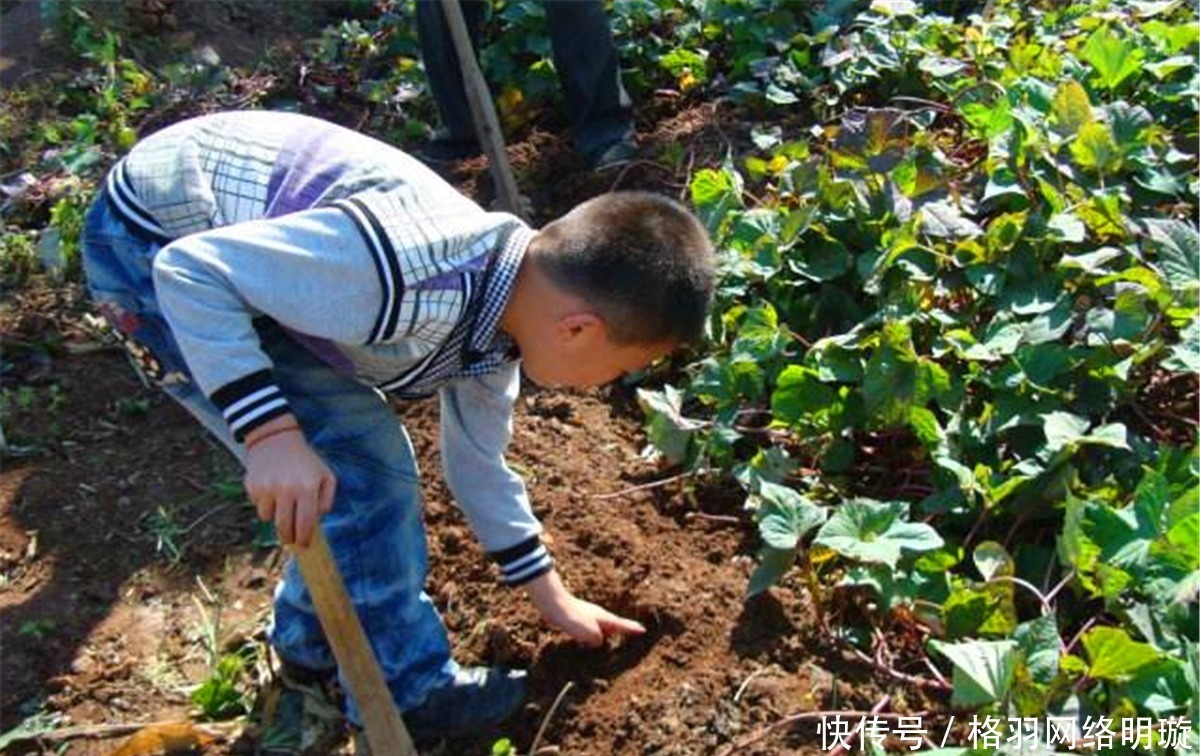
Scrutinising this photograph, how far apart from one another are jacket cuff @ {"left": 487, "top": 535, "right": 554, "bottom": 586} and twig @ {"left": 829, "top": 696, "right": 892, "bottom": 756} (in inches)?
21.2

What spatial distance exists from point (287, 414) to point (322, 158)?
1.31 feet

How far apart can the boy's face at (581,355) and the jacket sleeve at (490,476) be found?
0.69 feet

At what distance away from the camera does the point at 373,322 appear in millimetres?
1889

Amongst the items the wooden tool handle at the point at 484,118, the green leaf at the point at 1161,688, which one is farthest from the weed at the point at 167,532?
the green leaf at the point at 1161,688

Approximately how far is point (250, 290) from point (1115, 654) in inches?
47.7

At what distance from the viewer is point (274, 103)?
445 cm

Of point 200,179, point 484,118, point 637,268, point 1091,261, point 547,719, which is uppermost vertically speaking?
point 200,179

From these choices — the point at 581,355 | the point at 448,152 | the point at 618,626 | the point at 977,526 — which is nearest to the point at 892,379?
the point at 977,526

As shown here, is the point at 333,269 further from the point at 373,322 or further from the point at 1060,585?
the point at 1060,585

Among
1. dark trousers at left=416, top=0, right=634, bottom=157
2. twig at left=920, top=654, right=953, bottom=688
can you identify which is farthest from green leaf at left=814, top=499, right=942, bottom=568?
dark trousers at left=416, top=0, right=634, bottom=157

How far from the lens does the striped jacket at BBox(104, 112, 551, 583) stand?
1833mm

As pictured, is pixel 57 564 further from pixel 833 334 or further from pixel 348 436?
pixel 833 334

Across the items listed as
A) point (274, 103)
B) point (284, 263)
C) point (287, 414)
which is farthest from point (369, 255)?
point (274, 103)

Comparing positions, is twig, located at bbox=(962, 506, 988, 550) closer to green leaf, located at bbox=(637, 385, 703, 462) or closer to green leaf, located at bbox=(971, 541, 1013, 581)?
green leaf, located at bbox=(971, 541, 1013, 581)
